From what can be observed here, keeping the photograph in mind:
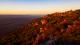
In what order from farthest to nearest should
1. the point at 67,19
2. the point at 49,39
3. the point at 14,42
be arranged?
the point at 67,19, the point at 14,42, the point at 49,39

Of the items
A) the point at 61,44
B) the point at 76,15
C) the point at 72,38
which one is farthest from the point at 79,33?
the point at 76,15

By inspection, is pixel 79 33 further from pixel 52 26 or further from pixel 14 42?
pixel 14 42

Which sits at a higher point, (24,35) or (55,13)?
(55,13)

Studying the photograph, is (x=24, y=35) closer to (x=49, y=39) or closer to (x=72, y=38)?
(x=49, y=39)

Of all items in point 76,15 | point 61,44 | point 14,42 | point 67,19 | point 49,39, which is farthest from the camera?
point 76,15

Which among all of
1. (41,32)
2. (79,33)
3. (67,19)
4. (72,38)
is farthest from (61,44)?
(67,19)

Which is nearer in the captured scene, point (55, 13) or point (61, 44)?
point (61, 44)
